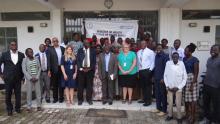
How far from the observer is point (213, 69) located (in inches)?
224

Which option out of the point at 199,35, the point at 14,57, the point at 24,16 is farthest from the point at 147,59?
the point at 24,16

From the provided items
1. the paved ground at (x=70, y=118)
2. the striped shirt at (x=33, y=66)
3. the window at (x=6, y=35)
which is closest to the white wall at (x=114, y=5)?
the window at (x=6, y=35)

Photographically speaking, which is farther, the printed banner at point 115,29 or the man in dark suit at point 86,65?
the printed banner at point 115,29

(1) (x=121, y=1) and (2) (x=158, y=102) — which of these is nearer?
(2) (x=158, y=102)

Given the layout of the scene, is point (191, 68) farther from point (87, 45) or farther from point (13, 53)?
point (13, 53)

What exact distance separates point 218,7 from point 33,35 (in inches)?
236

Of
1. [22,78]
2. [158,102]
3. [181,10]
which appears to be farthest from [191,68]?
[22,78]

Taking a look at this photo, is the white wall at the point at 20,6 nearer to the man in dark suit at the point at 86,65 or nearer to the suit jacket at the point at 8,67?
the man in dark suit at the point at 86,65

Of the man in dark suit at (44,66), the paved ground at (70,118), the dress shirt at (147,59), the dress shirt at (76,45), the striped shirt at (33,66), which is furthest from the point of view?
the dress shirt at (76,45)

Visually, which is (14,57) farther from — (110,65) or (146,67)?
(146,67)

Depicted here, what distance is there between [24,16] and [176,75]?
228 inches

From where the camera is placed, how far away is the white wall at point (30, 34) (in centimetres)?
947

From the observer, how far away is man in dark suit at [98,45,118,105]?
7.30 m

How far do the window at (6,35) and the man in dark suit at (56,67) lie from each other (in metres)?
2.80
